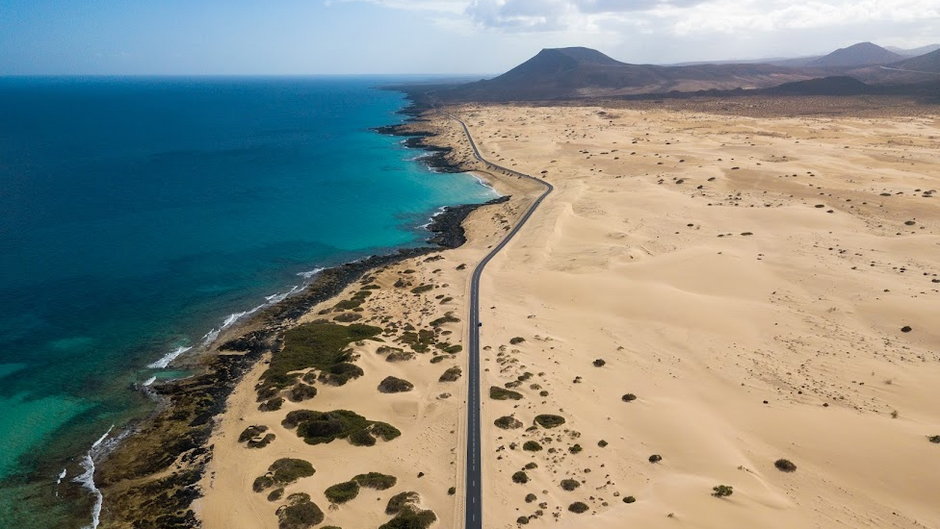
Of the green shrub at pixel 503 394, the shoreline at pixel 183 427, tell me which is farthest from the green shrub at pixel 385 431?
the shoreline at pixel 183 427

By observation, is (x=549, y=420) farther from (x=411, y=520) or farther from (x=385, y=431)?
(x=411, y=520)

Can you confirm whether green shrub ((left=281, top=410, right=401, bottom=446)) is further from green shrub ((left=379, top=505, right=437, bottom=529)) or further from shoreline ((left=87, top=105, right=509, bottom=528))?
green shrub ((left=379, top=505, right=437, bottom=529))

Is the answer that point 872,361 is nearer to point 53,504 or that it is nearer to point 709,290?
point 709,290

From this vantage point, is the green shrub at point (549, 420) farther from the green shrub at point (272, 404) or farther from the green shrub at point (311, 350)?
the green shrub at point (272, 404)

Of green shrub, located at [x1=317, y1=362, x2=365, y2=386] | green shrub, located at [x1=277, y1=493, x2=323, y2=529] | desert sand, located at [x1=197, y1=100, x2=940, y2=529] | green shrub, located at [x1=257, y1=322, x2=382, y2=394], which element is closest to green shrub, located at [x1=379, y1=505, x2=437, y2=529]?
desert sand, located at [x1=197, y1=100, x2=940, y2=529]

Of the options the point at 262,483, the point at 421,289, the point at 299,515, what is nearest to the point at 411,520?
the point at 299,515

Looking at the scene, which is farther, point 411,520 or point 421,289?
point 421,289

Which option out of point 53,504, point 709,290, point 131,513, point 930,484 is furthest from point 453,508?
point 709,290
